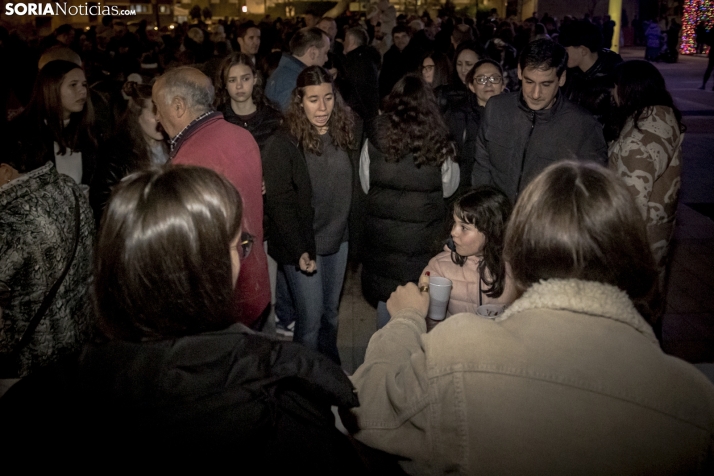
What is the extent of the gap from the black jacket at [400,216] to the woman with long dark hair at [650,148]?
115cm

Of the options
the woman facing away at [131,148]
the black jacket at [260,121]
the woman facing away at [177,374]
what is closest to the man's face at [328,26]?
the black jacket at [260,121]

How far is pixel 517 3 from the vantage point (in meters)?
31.8

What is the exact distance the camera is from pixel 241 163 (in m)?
3.31

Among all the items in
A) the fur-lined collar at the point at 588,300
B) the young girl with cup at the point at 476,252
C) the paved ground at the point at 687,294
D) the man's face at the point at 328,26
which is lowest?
the paved ground at the point at 687,294

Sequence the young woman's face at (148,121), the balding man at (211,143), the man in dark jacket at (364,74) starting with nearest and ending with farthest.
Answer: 1. the balding man at (211,143)
2. the young woman's face at (148,121)
3. the man in dark jacket at (364,74)

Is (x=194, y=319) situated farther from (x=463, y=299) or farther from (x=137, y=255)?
(x=463, y=299)

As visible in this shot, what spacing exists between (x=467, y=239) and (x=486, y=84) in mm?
2210

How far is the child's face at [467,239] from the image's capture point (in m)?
3.15

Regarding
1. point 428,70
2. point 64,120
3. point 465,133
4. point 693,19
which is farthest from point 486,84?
point 693,19

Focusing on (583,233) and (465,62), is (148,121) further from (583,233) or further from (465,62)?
(583,233)

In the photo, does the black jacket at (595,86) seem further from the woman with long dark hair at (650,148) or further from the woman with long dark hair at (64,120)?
the woman with long dark hair at (64,120)

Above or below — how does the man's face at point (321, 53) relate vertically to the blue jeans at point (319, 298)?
above

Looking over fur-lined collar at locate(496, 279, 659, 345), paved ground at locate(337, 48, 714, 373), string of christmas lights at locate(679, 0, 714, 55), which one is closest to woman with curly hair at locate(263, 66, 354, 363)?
paved ground at locate(337, 48, 714, 373)

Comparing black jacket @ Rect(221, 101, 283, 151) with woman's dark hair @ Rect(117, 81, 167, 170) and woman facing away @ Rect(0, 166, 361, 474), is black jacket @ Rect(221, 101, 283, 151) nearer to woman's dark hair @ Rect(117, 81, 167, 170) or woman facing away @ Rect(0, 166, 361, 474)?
woman's dark hair @ Rect(117, 81, 167, 170)
